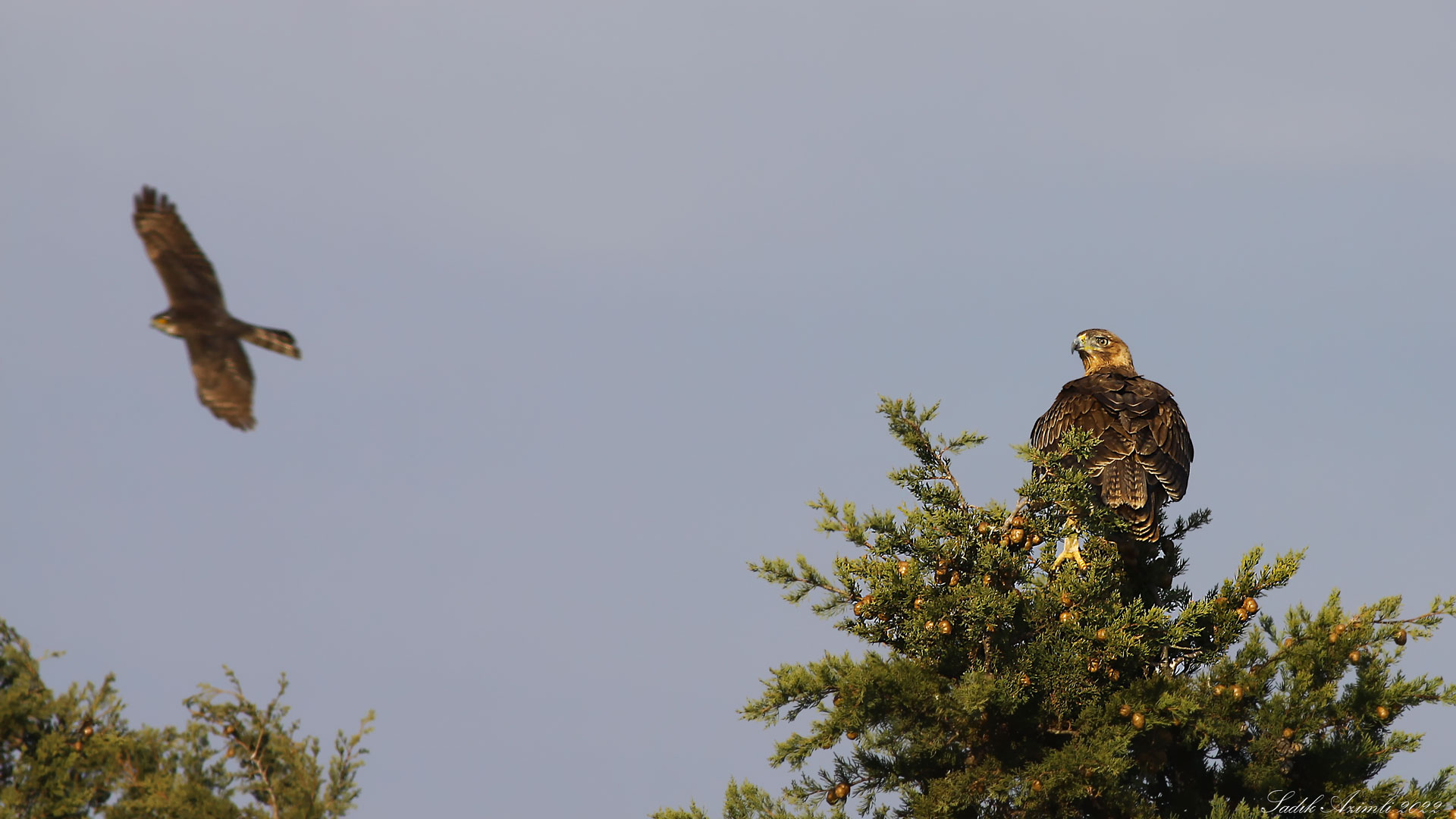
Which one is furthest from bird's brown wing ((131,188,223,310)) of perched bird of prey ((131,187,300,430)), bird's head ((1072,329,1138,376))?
bird's head ((1072,329,1138,376))

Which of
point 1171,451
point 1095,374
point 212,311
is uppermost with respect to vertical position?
point 1095,374

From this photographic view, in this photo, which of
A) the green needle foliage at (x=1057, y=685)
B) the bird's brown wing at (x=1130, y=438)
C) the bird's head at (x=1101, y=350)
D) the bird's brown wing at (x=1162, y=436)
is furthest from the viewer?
the bird's head at (x=1101, y=350)

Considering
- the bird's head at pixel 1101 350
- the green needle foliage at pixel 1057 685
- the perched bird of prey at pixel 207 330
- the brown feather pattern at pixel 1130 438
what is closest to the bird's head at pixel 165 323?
the perched bird of prey at pixel 207 330

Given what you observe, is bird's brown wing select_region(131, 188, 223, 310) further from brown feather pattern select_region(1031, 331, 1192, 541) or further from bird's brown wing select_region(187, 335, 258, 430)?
brown feather pattern select_region(1031, 331, 1192, 541)

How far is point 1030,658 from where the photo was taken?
800cm

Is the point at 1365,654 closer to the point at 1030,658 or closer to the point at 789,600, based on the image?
the point at 1030,658

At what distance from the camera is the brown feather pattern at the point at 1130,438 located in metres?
10.0

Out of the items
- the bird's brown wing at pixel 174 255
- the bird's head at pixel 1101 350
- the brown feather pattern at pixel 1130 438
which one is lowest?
the bird's brown wing at pixel 174 255

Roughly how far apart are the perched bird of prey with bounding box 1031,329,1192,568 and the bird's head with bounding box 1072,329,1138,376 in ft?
5.66

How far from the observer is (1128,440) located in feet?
35.4

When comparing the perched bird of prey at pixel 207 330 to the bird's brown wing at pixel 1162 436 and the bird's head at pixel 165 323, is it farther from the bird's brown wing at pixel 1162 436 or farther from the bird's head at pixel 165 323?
the bird's brown wing at pixel 1162 436

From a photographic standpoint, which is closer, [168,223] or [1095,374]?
[168,223]

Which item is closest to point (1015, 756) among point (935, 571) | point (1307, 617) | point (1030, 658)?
point (1030, 658)

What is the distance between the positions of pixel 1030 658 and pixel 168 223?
243 inches
